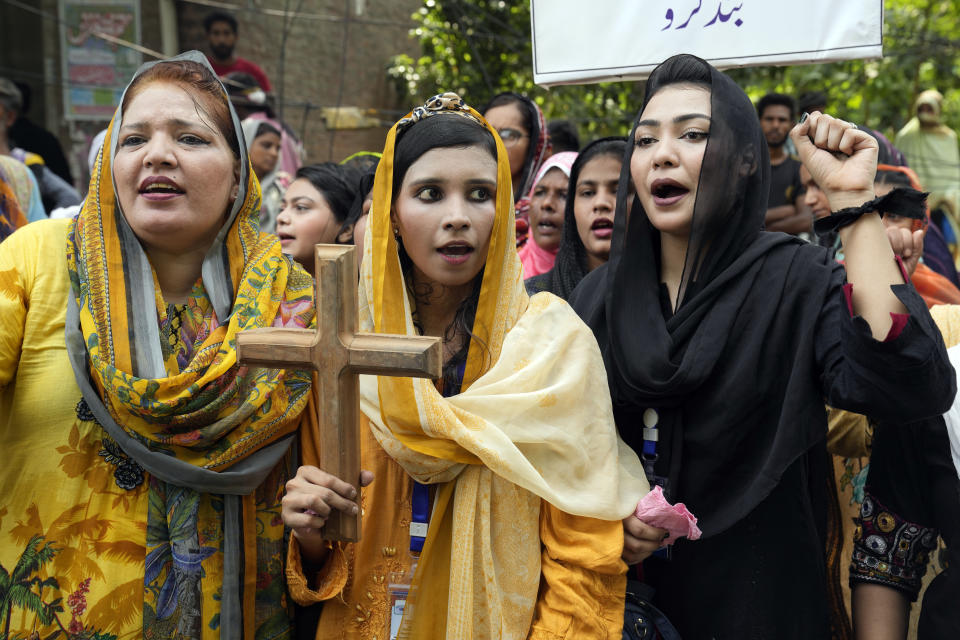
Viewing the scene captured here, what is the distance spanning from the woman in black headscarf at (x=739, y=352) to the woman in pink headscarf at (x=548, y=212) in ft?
5.56

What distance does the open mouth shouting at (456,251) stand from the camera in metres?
2.06

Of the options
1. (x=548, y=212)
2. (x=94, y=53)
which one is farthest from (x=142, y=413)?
(x=94, y=53)

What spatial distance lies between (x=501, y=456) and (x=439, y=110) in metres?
0.87

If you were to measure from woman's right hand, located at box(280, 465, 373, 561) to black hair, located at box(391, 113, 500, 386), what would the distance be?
0.45 m

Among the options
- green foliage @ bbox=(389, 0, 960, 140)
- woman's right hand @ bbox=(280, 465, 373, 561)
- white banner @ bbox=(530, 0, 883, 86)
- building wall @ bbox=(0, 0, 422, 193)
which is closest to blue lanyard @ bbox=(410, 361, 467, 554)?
woman's right hand @ bbox=(280, 465, 373, 561)

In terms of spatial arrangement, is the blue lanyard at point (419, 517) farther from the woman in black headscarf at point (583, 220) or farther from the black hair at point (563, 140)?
the black hair at point (563, 140)

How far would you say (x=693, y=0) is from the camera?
10.4ft

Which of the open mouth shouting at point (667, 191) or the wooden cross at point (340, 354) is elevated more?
the open mouth shouting at point (667, 191)

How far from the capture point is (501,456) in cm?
182

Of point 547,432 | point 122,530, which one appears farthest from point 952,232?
point 122,530

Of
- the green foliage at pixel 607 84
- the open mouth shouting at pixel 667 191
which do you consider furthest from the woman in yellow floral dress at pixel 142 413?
the green foliage at pixel 607 84

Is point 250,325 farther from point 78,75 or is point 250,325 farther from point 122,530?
point 78,75

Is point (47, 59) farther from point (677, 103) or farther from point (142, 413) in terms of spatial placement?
point (677, 103)

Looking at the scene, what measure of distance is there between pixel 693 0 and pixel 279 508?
226 centimetres
